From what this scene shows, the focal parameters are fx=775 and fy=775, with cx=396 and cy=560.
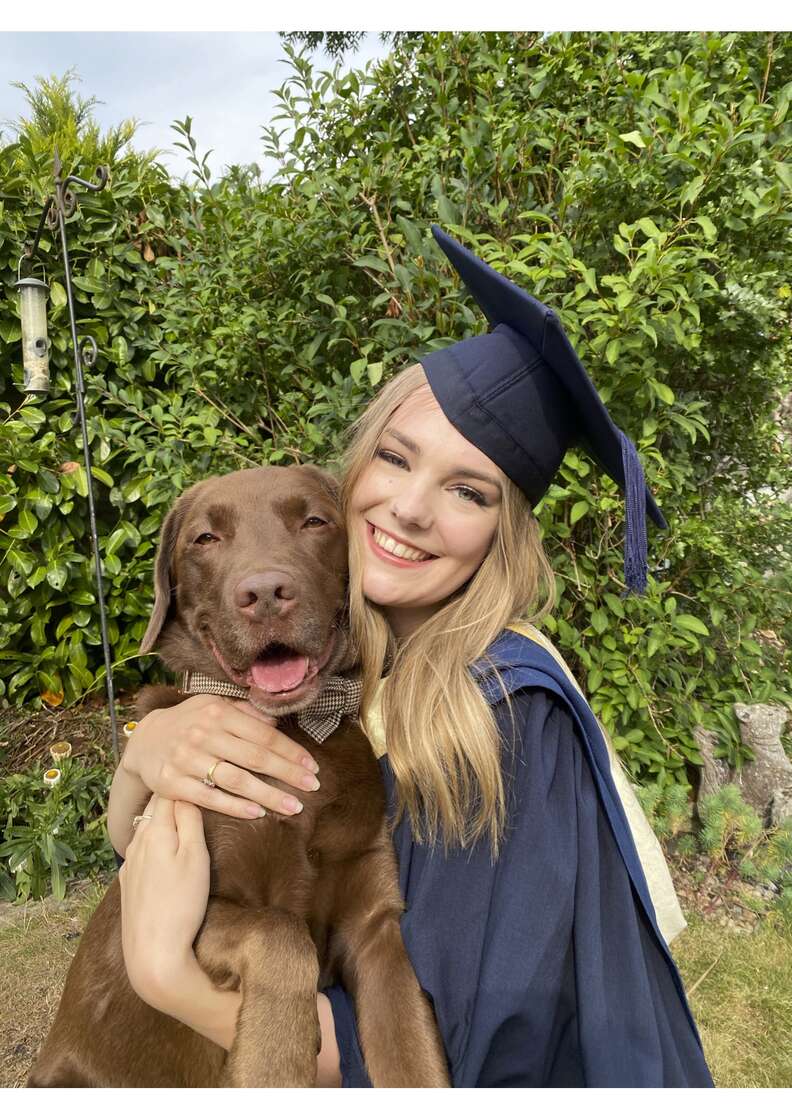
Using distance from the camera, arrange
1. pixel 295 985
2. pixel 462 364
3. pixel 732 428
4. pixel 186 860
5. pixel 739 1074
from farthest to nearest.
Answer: pixel 732 428
pixel 739 1074
pixel 462 364
pixel 186 860
pixel 295 985

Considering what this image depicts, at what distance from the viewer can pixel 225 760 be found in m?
1.82

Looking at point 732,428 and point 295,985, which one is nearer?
point 295,985

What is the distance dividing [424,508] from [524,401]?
36 cm

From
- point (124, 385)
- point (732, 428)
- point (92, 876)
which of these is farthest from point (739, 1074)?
point (124, 385)

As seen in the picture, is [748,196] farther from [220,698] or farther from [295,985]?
[295,985]

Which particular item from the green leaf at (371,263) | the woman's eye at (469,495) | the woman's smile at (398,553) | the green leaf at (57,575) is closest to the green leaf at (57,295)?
the green leaf at (57,575)

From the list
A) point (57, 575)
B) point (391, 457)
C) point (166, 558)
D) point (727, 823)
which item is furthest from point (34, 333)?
point (727, 823)

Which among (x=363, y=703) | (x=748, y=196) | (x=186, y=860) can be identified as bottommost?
(x=186, y=860)

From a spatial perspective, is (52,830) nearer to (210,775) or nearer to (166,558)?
(166,558)

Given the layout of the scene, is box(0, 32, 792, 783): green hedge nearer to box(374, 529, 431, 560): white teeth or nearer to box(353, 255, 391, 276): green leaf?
box(353, 255, 391, 276): green leaf

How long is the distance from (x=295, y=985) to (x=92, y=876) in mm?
2887

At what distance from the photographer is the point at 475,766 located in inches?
66.7

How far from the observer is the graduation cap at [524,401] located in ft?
6.09

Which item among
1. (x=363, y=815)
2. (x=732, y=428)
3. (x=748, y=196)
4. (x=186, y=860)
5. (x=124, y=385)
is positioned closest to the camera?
(x=186, y=860)
